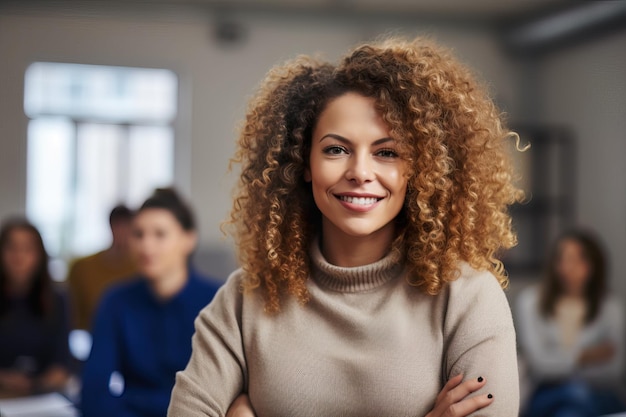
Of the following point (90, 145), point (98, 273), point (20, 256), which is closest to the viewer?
point (20, 256)

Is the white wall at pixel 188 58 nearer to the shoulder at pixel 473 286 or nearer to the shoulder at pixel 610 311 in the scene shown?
the shoulder at pixel 610 311

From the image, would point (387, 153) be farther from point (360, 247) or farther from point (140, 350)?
point (140, 350)

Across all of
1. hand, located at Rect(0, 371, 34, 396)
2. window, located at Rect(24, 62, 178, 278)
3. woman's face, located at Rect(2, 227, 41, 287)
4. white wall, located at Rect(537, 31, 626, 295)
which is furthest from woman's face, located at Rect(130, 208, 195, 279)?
white wall, located at Rect(537, 31, 626, 295)

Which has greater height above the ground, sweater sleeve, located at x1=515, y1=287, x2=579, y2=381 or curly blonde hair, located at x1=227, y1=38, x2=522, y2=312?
curly blonde hair, located at x1=227, y1=38, x2=522, y2=312

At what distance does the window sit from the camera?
19.3 ft

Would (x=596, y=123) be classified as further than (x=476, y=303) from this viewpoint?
Yes

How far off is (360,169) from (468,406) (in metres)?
0.36

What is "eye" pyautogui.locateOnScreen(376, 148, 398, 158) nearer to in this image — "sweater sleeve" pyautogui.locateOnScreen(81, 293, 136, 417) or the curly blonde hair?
the curly blonde hair

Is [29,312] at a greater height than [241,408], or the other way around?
[241,408]

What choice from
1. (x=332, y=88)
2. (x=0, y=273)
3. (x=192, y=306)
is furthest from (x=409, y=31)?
(x=332, y=88)

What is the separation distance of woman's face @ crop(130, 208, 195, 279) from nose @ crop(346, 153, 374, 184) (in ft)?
3.43

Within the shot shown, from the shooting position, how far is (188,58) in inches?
237

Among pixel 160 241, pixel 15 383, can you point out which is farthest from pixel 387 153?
pixel 15 383

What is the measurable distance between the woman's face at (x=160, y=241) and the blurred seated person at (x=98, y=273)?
5.48 ft
